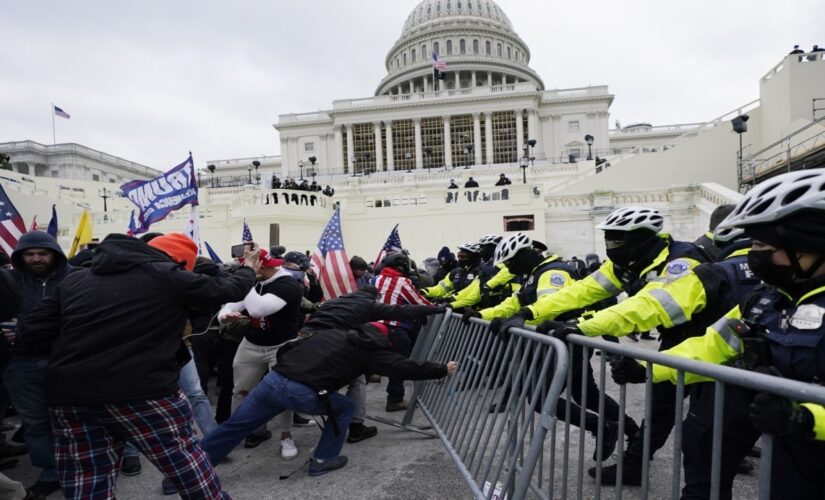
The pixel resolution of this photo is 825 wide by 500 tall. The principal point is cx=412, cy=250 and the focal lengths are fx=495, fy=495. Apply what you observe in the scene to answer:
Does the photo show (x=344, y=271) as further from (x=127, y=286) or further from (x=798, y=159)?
(x=798, y=159)

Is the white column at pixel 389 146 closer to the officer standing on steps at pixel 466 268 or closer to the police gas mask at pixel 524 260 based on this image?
the officer standing on steps at pixel 466 268

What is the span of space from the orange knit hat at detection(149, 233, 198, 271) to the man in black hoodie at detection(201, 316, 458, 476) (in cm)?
112

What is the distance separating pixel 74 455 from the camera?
2645mm

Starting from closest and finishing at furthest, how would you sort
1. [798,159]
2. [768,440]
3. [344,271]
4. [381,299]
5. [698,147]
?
[768,440]
[381,299]
[344,271]
[798,159]
[698,147]

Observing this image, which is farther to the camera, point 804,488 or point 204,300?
point 204,300

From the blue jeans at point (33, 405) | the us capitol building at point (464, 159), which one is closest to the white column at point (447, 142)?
the us capitol building at point (464, 159)

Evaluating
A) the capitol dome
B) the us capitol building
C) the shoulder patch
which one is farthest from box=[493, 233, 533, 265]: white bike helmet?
the capitol dome

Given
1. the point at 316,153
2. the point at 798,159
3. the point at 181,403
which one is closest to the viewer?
the point at 181,403

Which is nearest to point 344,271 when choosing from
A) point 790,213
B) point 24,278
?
point 24,278

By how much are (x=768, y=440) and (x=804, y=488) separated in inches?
24.5

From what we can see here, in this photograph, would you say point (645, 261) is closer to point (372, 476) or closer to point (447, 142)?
point (372, 476)

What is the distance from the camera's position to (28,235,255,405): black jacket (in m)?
2.59

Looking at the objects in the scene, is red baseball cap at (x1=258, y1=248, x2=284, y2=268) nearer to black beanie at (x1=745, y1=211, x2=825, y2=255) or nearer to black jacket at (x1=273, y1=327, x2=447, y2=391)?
black jacket at (x1=273, y1=327, x2=447, y2=391)

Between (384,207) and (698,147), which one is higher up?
(698,147)
